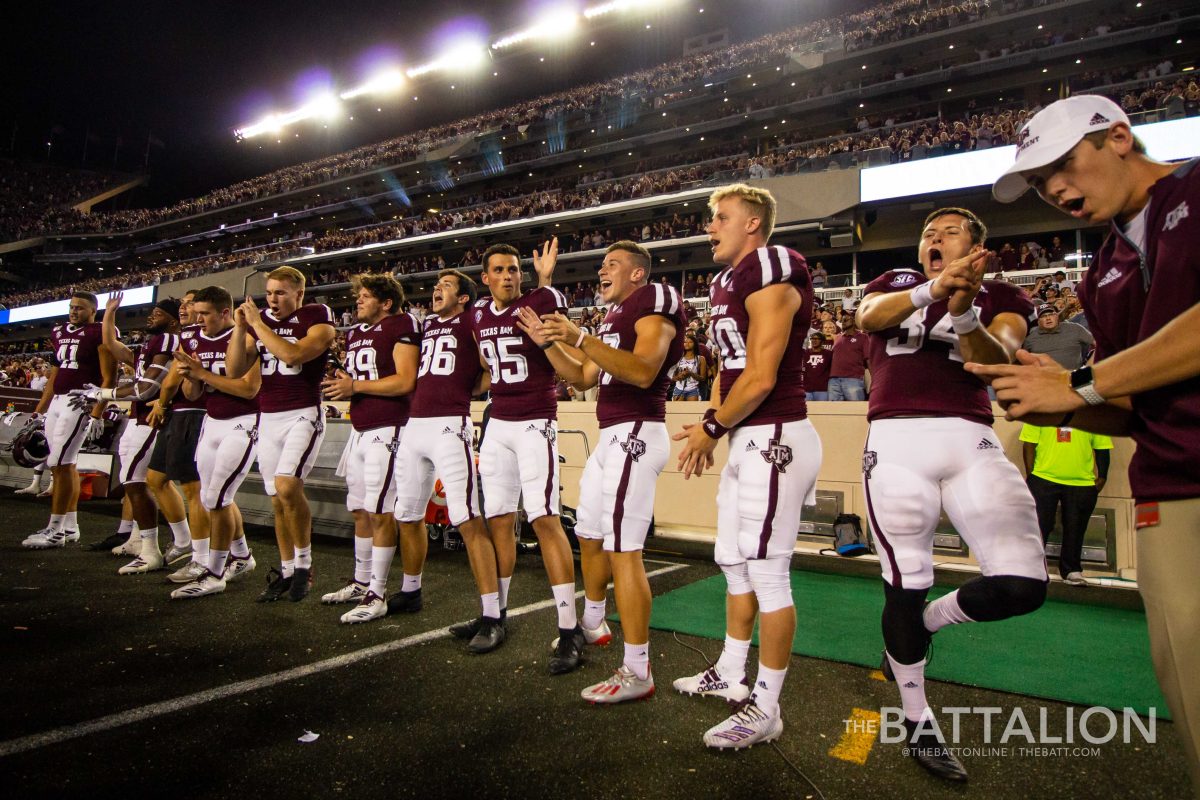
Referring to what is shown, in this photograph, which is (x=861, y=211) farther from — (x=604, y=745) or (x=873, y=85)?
(x=604, y=745)

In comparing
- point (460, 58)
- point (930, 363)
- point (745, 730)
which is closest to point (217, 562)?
point (745, 730)

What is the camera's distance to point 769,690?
2.58 meters

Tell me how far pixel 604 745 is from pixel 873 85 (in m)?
32.0

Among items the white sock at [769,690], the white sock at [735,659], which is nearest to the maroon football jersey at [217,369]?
the white sock at [735,659]

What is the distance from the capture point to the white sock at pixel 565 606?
11.6 feet

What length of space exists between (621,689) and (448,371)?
2335 mm

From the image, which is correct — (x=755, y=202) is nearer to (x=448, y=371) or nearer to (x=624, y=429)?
(x=624, y=429)

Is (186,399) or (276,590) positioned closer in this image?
(276,590)

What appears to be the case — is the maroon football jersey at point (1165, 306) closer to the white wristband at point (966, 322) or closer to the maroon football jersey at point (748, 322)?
the white wristband at point (966, 322)

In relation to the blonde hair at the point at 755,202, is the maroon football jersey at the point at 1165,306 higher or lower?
lower

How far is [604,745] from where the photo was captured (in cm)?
250

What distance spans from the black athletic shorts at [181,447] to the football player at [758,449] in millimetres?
4743

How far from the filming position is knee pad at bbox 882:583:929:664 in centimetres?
249

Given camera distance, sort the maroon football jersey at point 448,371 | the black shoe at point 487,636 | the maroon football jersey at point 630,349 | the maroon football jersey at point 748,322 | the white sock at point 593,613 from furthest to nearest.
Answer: the maroon football jersey at point 448,371
the white sock at point 593,613
the black shoe at point 487,636
the maroon football jersey at point 630,349
the maroon football jersey at point 748,322
